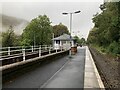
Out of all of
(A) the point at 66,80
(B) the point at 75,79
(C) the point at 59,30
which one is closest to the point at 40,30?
(C) the point at 59,30

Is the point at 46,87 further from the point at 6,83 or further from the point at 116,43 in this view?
the point at 116,43

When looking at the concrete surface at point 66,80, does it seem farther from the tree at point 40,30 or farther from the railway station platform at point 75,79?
the tree at point 40,30

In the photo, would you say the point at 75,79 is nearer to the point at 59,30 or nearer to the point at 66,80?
the point at 66,80

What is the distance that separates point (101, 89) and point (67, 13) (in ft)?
93.0

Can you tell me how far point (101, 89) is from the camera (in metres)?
8.50

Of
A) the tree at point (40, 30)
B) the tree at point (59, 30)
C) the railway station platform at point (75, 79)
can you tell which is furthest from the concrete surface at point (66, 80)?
the tree at point (59, 30)

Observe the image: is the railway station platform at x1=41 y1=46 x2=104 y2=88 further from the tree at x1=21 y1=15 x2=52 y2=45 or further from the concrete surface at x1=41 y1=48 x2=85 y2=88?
the tree at x1=21 y1=15 x2=52 y2=45

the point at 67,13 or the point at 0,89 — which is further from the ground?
the point at 67,13

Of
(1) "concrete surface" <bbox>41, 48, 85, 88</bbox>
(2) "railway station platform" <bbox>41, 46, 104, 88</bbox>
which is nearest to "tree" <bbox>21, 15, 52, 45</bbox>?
(2) "railway station platform" <bbox>41, 46, 104, 88</bbox>

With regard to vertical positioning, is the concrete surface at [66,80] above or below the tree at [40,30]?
below

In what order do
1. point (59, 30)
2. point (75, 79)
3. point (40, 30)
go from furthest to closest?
point (59, 30) < point (40, 30) < point (75, 79)

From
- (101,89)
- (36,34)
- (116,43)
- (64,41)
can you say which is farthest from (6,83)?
(36,34)

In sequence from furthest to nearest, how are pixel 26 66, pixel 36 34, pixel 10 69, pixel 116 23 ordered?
pixel 36 34 → pixel 116 23 → pixel 26 66 → pixel 10 69

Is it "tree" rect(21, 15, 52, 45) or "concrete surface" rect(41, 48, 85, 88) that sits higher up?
"tree" rect(21, 15, 52, 45)
